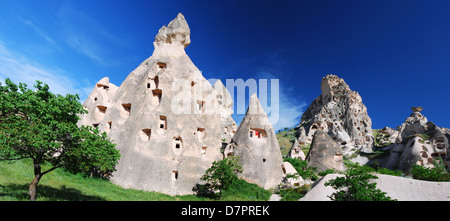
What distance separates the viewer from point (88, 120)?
28.4m

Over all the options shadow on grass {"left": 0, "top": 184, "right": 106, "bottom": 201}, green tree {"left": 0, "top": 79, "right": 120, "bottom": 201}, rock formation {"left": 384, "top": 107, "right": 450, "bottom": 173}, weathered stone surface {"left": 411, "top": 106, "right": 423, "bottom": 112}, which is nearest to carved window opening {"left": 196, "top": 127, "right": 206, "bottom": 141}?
shadow on grass {"left": 0, "top": 184, "right": 106, "bottom": 201}

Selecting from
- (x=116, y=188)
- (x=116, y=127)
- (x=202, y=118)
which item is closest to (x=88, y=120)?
(x=116, y=127)

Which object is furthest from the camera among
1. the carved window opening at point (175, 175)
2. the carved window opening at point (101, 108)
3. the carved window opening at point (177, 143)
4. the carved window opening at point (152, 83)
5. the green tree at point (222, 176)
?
the carved window opening at point (101, 108)

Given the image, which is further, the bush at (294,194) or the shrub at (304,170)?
the shrub at (304,170)

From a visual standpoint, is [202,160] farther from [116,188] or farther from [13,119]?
[13,119]

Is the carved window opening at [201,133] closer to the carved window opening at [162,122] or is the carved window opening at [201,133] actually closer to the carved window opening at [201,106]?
the carved window opening at [201,106]

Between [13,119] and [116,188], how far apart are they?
12.1 metres

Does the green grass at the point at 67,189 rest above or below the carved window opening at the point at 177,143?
below

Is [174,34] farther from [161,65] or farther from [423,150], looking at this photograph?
[423,150]

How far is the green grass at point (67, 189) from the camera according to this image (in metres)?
12.8

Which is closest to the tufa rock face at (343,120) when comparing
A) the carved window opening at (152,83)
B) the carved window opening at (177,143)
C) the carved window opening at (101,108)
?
the carved window opening at (177,143)

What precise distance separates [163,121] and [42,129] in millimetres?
15640

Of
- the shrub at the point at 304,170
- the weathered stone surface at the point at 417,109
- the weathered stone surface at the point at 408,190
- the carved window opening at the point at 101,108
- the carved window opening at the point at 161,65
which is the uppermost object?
the weathered stone surface at the point at 417,109

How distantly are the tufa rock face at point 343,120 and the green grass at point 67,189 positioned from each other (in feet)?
135
